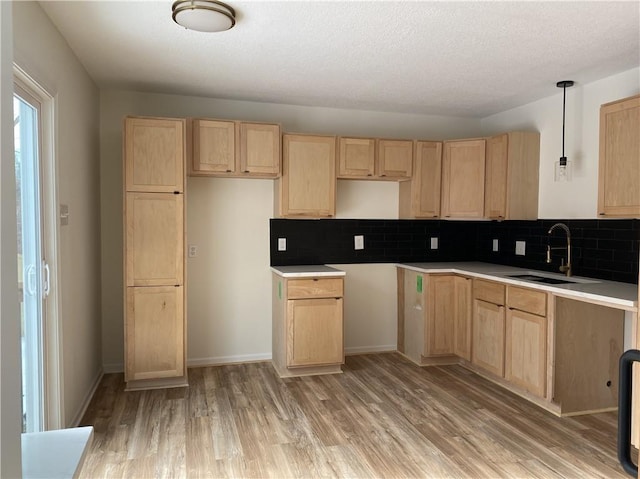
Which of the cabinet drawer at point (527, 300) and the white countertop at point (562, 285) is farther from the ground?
the white countertop at point (562, 285)

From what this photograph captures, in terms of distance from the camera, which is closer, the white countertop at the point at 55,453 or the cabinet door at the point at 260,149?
the white countertop at the point at 55,453

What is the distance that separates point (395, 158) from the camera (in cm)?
454

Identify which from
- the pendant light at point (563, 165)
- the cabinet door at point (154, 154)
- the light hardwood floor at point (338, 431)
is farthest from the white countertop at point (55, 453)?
the pendant light at point (563, 165)

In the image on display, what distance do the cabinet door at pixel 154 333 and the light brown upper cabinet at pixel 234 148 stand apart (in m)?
1.07

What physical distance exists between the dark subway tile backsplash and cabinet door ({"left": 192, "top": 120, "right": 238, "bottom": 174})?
2.71ft

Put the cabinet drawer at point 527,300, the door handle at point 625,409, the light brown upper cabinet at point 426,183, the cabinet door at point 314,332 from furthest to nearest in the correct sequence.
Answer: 1. the light brown upper cabinet at point 426,183
2. the cabinet door at point 314,332
3. the cabinet drawer at point 527,300
4. the door handle at point 625,409

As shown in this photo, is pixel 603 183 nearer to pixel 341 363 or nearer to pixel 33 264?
pixel 341 363

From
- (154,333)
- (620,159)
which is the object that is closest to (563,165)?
(620,159)

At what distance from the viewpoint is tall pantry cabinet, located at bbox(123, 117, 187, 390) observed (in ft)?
12.1

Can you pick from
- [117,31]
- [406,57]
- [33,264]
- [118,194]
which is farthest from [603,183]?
[118,194]

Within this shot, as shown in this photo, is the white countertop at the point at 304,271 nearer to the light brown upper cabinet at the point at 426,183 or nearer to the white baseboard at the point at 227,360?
the white baseboard at the point at 227,360

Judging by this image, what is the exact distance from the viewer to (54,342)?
2752mm

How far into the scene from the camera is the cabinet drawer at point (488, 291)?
3.82m

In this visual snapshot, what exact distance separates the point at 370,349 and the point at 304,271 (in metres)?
1.33
